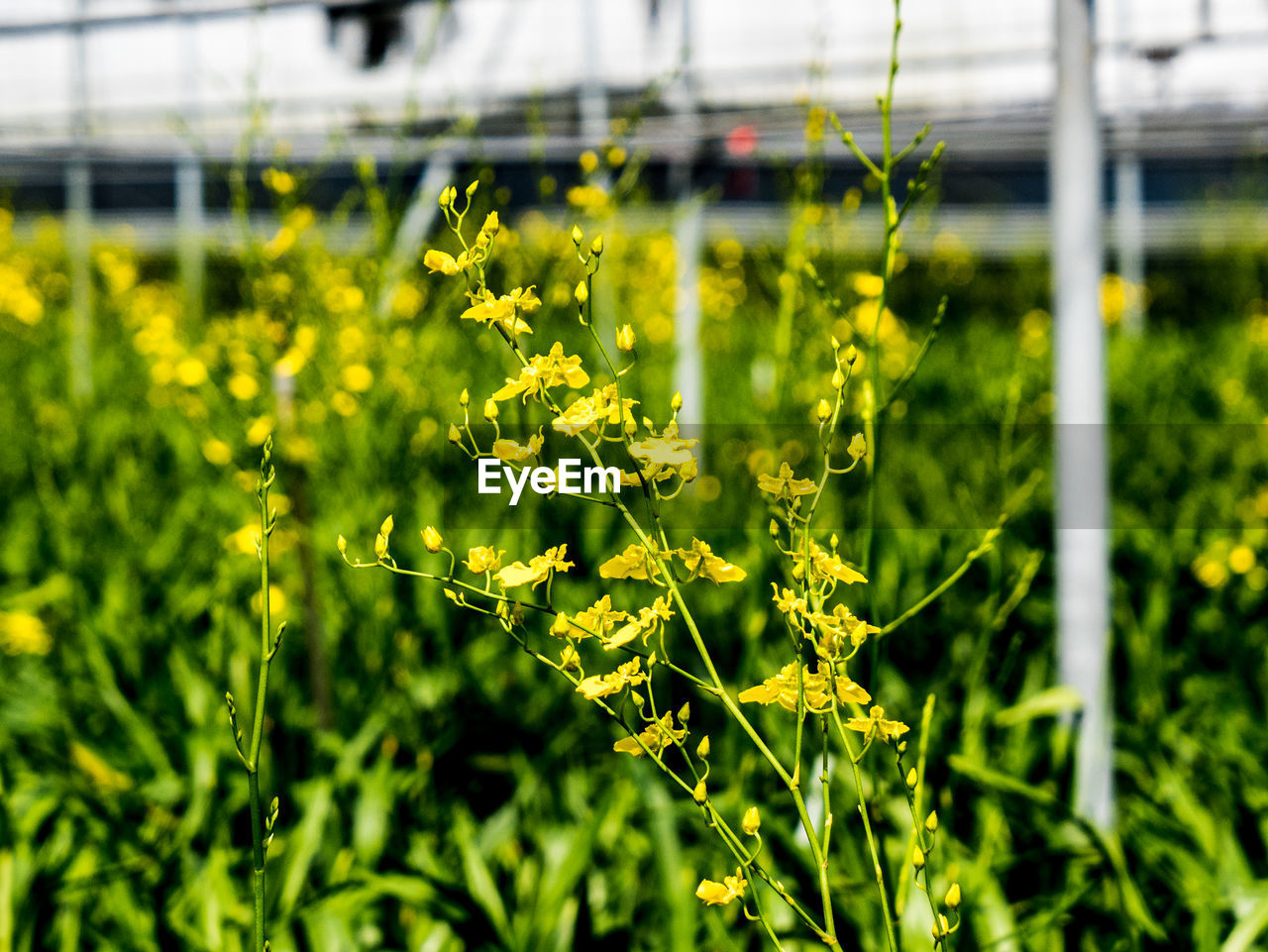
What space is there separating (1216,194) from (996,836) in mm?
7229

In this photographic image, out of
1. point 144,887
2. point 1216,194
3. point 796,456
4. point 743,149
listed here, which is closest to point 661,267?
point 743,149

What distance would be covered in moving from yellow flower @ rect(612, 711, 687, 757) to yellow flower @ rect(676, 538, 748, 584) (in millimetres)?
84

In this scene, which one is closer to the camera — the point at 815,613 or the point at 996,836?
the point at 815,613

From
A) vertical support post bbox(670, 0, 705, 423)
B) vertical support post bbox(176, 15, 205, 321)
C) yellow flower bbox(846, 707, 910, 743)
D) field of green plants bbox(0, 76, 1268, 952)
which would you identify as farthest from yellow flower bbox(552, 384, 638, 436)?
vertical support post bbox(176, 15, 205, 321)

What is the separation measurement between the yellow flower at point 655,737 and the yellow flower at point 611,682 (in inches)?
1.2

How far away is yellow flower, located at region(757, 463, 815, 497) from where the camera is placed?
0.58 m

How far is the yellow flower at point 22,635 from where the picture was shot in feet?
6.31

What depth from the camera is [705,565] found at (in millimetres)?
608

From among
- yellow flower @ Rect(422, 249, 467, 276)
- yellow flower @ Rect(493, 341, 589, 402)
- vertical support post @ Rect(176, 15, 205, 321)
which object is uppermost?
vertical support post @ Rect(176, 15, 205, 321)

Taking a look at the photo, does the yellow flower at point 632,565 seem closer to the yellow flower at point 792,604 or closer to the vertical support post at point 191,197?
the yellow flower at point 792,604

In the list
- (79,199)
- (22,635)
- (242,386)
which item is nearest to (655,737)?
(242,386)

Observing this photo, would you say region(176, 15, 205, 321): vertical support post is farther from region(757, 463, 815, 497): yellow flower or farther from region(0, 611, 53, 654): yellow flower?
region(757, 463, 815, 497): yellow flower

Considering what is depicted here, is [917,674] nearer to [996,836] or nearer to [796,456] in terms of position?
[796,456]

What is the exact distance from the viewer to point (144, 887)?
4.11 ft
